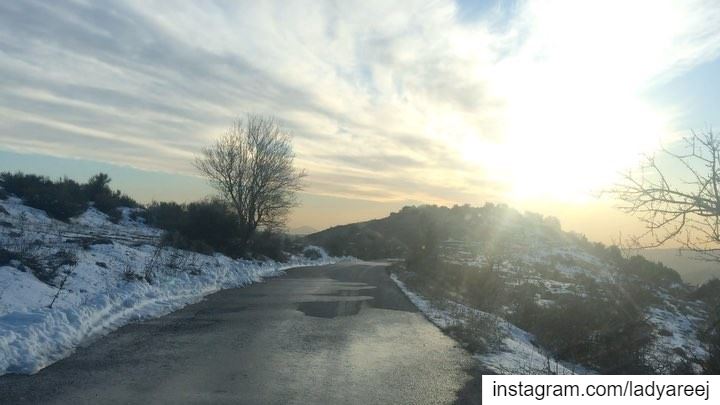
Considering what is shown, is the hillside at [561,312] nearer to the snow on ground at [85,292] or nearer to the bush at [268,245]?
the snow on ground at [85,292]

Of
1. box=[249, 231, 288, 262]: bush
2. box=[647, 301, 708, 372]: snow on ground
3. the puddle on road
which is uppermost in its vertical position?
box=[249, 231, 288, 262]: bush

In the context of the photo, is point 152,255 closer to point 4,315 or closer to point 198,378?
point 4,315

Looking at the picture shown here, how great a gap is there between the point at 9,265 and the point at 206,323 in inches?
181

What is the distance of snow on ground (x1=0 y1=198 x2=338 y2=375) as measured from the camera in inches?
323

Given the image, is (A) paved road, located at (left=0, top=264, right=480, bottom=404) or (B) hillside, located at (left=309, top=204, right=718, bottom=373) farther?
(B) hillside, located at (left=309, top=204, right=718, bottom=373)

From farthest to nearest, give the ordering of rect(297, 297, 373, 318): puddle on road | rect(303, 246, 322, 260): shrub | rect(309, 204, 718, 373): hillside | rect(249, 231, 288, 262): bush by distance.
A: 1. rect(303, 246, 322, 260): shrub
2. rect(249, 231, 288, 262): bush
3. rect(297, 297, 373, 318): puddle on road
4. rect(309, 204, 718, 373): hillside

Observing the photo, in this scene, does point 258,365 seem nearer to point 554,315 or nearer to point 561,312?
point 554,315

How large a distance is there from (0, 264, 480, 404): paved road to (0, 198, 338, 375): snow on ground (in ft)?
1.44

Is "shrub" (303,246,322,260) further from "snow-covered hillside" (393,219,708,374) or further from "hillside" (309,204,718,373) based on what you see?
"snow-covered hillside" (393,219,708,374)

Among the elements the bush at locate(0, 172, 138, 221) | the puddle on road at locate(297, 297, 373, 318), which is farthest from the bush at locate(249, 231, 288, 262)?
the puddle on road at locate(297, 297, 373, 318)

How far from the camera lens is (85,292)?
12422mm

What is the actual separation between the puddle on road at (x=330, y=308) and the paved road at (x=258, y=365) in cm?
99

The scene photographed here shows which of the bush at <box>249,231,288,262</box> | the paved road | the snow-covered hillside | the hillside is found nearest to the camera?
the paved road

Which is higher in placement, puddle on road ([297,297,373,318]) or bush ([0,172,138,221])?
bush ([0,172,138,221])
